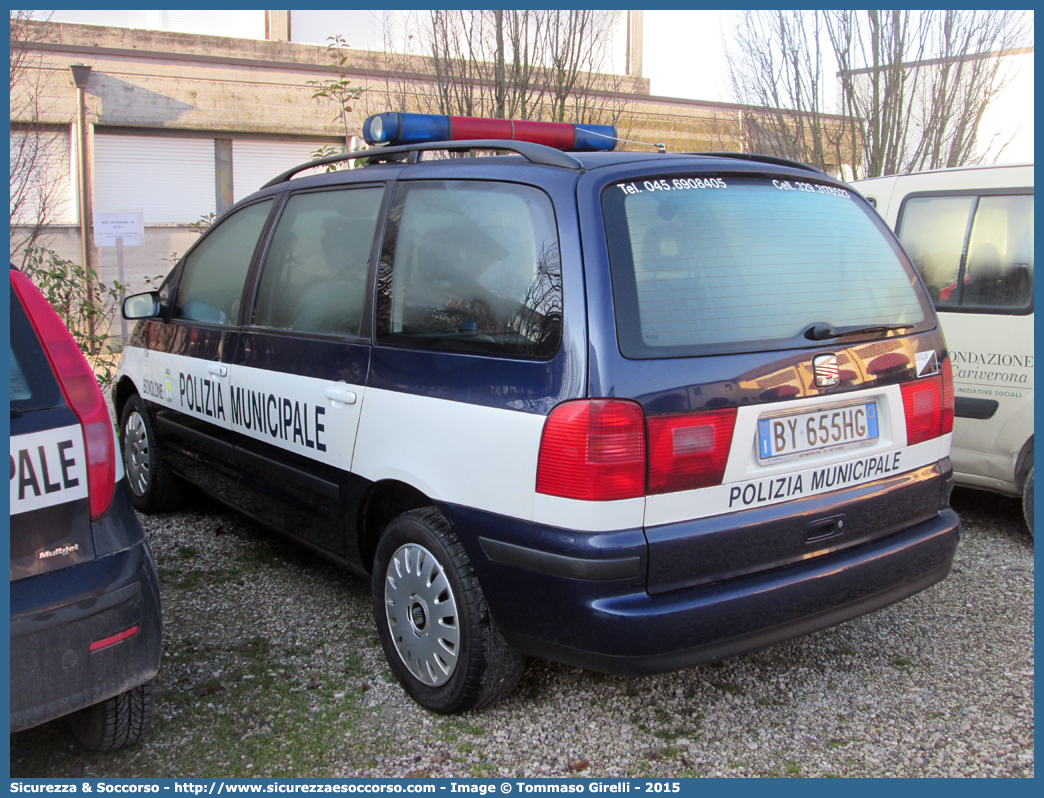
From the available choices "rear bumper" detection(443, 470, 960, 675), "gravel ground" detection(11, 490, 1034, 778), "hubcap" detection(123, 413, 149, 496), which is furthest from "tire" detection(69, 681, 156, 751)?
"hubcap" detection(123, 413, 149, 496)

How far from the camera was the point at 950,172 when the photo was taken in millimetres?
4809

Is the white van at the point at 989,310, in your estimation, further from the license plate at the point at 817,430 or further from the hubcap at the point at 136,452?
the hubcap at the point at 136,452

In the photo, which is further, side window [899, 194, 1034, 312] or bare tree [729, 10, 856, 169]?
bare tree [729, 10, 856, 169]

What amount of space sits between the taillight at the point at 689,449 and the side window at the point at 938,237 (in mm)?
2778

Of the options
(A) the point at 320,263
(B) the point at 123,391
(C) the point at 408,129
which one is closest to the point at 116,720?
(A) the point at 320,263

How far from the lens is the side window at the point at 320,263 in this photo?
323 cm

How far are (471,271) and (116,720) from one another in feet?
5.48

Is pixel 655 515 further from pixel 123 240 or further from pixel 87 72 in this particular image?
pixel 87 72

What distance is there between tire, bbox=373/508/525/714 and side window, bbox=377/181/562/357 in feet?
1.99

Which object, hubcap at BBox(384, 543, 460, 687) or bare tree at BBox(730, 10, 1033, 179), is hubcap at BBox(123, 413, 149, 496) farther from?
bare tree at BBox(730, 10, 1033, 179)

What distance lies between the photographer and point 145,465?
4.89 metres

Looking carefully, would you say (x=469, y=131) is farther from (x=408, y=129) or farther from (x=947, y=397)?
(x=947, y=397)

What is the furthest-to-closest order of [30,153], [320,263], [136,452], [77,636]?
1. [30,153]
2. [136,452]
3. [320,263]
4. [77,636]

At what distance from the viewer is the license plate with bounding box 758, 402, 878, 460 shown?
2.52 meters
